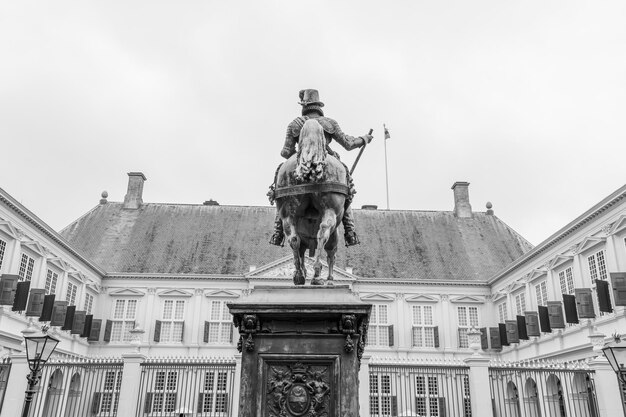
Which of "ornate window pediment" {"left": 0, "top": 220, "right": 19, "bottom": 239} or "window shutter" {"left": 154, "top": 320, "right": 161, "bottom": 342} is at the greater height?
"ornate window pediment" {"left": 0, "top": 220, "right": 19, "bottom": 239}

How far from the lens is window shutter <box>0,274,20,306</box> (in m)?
19.9

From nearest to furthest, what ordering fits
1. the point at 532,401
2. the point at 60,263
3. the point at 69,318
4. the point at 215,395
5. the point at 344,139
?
the point at 344,139
the point at 215,395
the point at 532,401
the point at 60,263
the point at 69,318

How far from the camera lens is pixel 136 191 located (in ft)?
117

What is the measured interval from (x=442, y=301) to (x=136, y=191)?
21504mm

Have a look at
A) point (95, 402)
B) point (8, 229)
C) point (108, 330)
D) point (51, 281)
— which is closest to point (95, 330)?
point (108, 330)

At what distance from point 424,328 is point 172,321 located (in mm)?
14347

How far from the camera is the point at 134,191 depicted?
3556 cm

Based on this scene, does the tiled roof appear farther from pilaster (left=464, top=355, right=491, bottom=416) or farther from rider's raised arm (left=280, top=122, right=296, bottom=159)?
rider's raised arm (left=280, top=122, right=296, bottom=159)

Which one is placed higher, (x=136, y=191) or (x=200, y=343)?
(x=136, y=191)

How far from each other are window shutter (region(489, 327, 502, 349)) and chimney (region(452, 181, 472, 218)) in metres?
9.47

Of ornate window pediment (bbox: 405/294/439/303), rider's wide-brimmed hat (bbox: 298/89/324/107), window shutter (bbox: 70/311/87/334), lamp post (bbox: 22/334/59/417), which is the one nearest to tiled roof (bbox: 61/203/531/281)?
ornate window pediment (bbox: 405/294/439/303)

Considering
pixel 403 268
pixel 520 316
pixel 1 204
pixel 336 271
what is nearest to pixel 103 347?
pixel 1 204

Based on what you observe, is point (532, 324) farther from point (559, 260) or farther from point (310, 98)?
point (310, 98)

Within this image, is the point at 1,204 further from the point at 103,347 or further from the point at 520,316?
→ the point at 520,316
